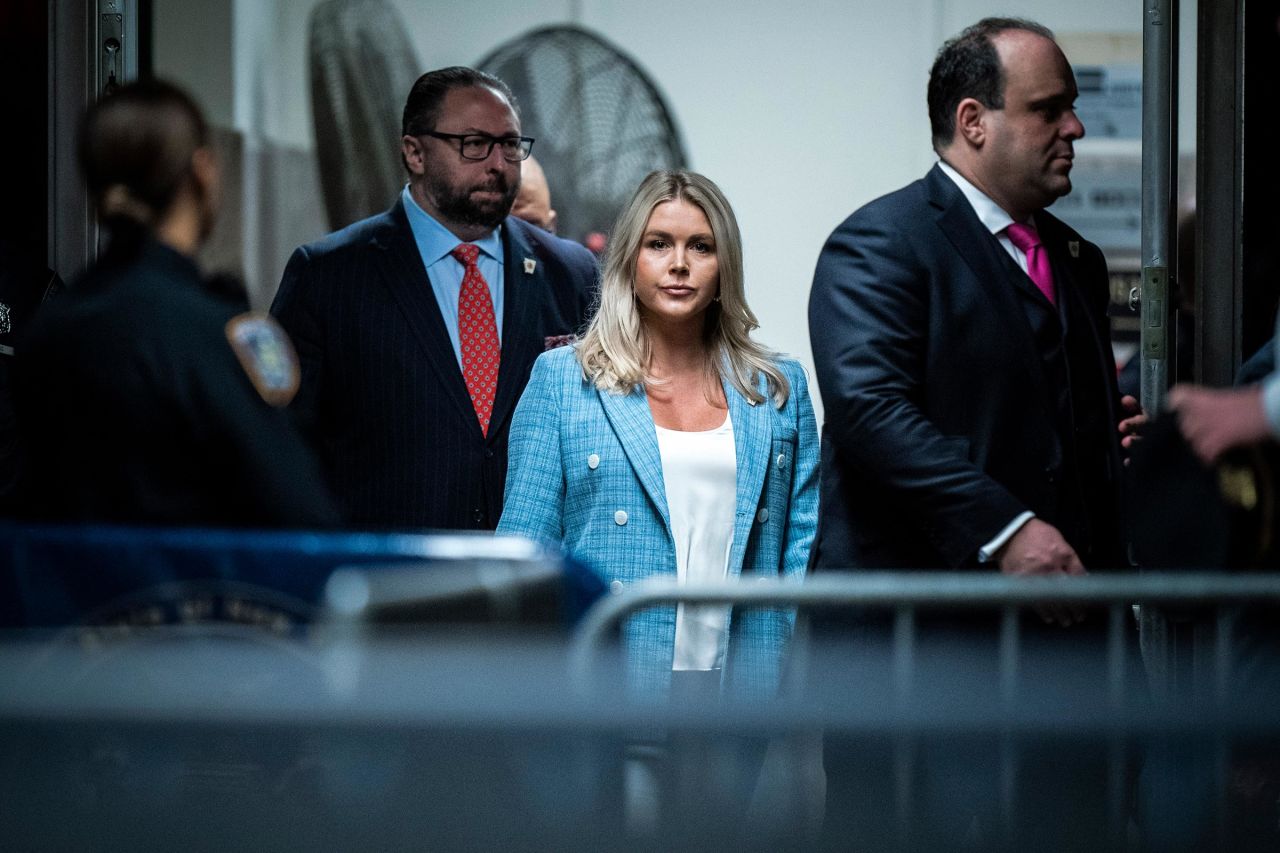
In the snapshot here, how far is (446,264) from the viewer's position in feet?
12.1

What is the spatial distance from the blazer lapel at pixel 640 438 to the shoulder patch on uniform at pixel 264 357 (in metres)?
1.30

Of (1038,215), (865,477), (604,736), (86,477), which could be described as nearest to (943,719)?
(604,736)

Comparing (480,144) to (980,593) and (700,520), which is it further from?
(980,593)

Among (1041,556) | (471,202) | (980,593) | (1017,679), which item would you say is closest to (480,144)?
(471,202)

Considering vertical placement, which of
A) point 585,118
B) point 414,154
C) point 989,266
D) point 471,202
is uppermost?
point 585,118

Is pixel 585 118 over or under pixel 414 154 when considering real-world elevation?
over

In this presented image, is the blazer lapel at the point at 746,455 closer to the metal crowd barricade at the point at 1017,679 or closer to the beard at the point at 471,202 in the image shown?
the beard at the point at 471,202

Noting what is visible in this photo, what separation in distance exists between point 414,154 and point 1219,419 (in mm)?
2152

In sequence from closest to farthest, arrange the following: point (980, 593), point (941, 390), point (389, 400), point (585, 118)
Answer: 1. point (980, 593)
2. point (941, 390)
3. point (389, 400)
4. point (585, 118)

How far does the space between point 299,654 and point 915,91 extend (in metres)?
3.75

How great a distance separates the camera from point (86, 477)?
6.37 ft

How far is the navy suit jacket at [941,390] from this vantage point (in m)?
2.83

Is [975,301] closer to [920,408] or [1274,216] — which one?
[920,408]

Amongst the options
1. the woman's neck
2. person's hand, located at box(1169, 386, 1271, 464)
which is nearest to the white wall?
the woman's neck
